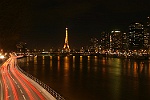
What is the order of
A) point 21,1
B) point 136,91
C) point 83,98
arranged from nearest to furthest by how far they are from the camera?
point 21,1
point 83,98
point 136,91

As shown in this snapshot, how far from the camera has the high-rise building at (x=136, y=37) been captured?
531 feet

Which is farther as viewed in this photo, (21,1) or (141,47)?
(141,47)

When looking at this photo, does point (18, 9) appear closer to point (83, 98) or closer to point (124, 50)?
point (83, 98)

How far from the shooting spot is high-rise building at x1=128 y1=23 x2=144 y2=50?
531ft

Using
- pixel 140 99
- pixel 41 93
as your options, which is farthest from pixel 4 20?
pixel 140 99

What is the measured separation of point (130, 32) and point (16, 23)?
162313 millimetres

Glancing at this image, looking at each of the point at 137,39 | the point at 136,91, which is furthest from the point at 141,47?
the point at 136,91

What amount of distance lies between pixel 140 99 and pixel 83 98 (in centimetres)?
624

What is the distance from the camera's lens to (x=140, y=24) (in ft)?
546

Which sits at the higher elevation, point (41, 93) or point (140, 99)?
point (41, 93)

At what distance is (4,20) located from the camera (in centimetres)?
1237

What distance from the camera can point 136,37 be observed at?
164 metres

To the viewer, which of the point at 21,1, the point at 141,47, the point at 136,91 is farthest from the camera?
the point at 141,47

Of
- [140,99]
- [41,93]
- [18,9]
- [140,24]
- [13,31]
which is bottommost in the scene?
[140,99]
